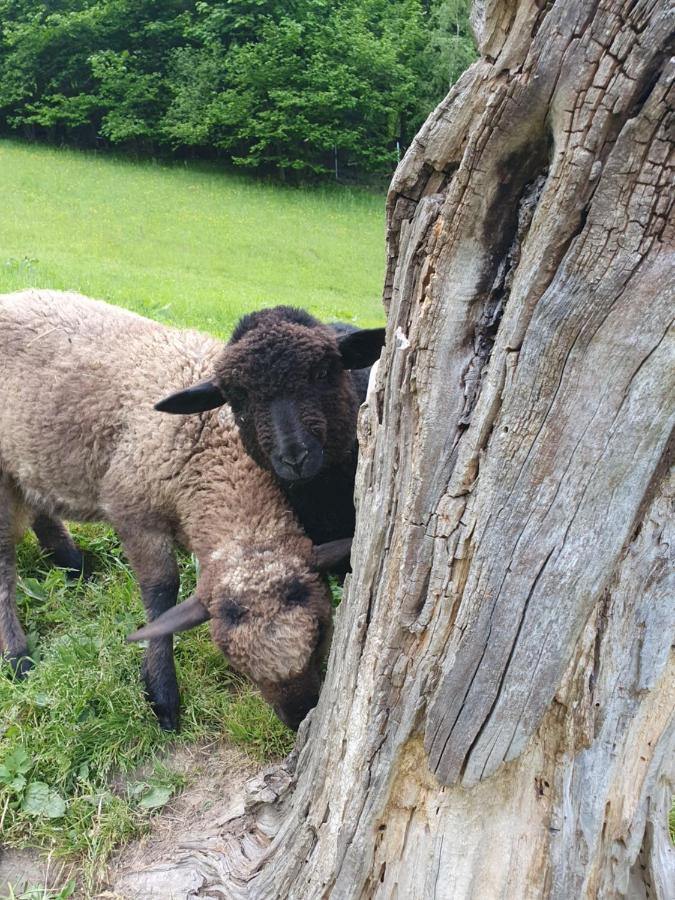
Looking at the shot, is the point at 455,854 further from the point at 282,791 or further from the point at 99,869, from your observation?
the point at 99,869

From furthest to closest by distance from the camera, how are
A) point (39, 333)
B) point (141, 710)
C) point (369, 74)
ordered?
1. point (369, 74)
2. point (39, 333)
3. point (141, 710)

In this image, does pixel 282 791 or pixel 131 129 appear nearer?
pixel 282 791

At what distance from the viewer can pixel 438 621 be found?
2520mm

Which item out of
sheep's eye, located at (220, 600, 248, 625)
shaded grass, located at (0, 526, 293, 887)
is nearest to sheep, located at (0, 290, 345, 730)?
sheep's eye, located at (220, 600, 248, 625)

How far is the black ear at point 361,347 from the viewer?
4605mm

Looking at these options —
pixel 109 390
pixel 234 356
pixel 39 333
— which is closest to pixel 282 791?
pixel 234 356

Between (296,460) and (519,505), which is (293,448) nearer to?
(296,460)

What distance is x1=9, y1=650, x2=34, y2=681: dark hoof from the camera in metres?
4.92

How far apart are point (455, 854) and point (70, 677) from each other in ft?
8.47

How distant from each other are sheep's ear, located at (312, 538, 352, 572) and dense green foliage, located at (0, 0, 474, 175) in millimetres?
35722

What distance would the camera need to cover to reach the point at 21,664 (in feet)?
16.7

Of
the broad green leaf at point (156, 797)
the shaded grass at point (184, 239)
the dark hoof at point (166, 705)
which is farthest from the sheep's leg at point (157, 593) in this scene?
the shaded grass at point (184, 239)

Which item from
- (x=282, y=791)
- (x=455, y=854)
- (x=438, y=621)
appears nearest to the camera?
(x=438, y=621)

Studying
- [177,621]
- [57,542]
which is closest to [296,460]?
[177,621]
